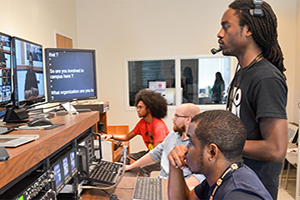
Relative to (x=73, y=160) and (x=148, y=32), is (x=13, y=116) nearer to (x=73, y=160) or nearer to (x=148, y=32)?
(x=73, y=160)

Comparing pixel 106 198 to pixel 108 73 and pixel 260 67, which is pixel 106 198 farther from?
pixel 108 73

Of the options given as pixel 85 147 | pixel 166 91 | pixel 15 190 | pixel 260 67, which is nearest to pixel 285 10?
pixel 166 91

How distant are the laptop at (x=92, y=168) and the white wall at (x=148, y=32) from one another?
9.96 feet

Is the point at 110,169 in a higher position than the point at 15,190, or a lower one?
lower

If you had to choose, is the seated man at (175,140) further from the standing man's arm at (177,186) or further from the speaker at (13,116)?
the speaker at (13,116)

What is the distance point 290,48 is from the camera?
4.36 meters

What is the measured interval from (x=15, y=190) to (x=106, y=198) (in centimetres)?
70

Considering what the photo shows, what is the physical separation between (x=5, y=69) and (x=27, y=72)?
6.7 inches

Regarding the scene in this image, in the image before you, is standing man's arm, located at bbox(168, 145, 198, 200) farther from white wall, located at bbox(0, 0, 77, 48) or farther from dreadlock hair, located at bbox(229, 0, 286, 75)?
white wall, located at bbox(0, 0, 77, 48)

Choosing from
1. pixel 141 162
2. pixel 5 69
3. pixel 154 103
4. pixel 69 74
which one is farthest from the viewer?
pixel 154 103

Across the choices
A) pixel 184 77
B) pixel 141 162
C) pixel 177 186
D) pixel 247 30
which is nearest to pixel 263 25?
pixel 247 30

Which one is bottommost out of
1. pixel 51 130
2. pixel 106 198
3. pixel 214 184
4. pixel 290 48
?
pixel 106 198

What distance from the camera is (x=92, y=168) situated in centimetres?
155

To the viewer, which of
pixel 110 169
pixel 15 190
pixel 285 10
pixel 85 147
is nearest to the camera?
pixel 15 190
